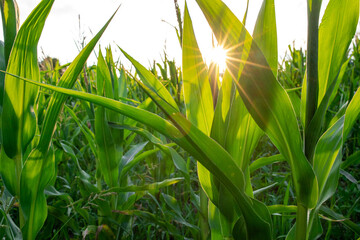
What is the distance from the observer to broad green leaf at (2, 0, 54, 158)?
723 millimetres

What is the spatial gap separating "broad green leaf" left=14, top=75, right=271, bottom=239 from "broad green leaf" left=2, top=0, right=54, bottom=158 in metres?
0.34

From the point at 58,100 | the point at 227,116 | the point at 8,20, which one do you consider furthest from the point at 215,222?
the point at 8,20

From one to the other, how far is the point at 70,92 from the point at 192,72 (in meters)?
0.30

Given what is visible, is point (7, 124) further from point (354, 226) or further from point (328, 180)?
point (354, 226)

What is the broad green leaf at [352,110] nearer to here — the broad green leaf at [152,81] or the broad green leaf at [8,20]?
the broad green leaf at [152,81]

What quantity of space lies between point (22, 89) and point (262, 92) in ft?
2.06

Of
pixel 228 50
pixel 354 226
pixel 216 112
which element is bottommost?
pixel 354 226

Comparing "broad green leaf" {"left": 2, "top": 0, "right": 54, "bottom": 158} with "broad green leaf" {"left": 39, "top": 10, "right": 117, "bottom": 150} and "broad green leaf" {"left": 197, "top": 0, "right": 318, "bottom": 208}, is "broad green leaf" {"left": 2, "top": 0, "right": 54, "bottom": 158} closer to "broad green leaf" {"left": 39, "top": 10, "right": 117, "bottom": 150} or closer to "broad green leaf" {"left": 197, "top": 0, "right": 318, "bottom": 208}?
"broad green leaf" {"left": 39, "top": 10, "right": 117, "bottom": 150}

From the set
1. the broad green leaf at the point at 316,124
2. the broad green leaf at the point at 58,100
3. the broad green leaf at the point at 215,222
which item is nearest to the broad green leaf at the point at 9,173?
the broad green leaf at the point at 58,100

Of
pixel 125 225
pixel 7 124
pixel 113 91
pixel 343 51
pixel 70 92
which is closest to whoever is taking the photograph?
pixel 70 92

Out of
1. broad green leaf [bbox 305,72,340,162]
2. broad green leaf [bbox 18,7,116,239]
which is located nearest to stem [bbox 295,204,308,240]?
broad green leaf [bbox 305,72,340,162]

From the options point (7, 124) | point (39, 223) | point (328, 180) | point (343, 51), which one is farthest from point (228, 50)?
point (39, 223)

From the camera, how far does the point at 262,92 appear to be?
0.55m

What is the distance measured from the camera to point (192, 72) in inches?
27.2
